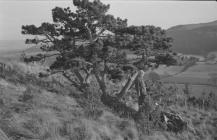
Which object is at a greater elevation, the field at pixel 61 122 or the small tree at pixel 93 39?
the small tree at pixel 93 39

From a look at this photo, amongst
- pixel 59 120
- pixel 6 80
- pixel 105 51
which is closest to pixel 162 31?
pixel 105 51

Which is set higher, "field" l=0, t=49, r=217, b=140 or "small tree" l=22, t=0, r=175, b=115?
"small tree" l=22, t=0, r=175, b=115

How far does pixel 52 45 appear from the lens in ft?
57.8

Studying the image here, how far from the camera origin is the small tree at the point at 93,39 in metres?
16.2

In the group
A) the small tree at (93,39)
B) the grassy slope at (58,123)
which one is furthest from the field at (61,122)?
the small tree at (93,39)

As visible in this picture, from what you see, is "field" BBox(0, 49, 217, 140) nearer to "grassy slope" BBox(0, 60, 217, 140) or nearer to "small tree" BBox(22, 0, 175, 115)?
"grassy slope" BBox(0, 60, 217, 140)

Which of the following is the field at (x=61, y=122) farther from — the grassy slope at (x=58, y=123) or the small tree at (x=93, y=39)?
the small tree at (x=93, y=39)

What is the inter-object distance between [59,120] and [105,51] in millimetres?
7507

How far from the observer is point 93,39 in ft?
58.0

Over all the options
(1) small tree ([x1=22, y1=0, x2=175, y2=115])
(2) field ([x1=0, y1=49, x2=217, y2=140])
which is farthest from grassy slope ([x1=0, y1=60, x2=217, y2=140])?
(1) small tree ([x1=22, y1=0, x2=175, y2=115])

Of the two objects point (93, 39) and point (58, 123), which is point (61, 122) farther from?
point (93, 39)

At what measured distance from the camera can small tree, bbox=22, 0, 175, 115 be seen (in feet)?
53.3

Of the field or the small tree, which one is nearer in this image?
the field

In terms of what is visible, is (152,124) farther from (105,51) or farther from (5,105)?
→ (5,105)
